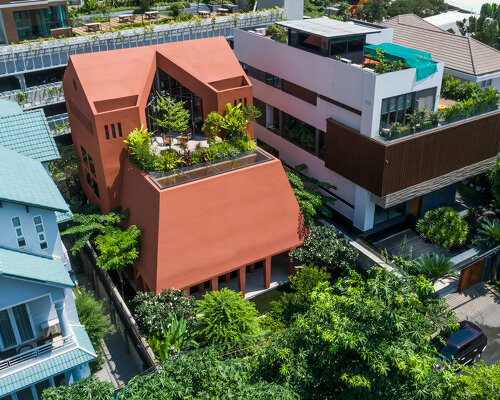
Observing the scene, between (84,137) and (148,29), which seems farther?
(148,29)

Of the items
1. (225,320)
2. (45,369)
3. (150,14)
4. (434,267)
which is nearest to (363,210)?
(434,267)

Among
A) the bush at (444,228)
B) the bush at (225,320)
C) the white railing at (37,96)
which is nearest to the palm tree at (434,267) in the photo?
the bush at (444,228)

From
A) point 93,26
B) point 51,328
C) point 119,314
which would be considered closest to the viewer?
point 51,328

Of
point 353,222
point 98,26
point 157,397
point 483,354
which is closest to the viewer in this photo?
point 157,397

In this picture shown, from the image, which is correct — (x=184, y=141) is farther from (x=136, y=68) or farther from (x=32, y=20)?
(x=32, y=20)

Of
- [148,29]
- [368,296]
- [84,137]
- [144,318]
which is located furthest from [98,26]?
[368,296]

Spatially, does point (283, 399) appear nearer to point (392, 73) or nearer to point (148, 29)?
point (392, 73)

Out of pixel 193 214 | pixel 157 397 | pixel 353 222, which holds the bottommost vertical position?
pixel 353 222
